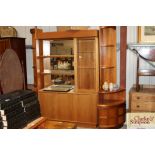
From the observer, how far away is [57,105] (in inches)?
122

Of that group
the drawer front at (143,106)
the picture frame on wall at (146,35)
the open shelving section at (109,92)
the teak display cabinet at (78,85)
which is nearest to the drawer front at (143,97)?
the drawer front at (143,106)

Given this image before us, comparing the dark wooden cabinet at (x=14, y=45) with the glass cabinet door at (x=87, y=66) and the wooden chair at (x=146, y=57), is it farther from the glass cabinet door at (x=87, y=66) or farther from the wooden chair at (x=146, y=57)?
the wooden chair at (x=146, y=57)

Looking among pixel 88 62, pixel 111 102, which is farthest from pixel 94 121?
pixel 88 62

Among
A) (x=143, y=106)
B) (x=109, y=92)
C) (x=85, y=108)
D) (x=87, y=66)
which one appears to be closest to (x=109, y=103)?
(x=109, y=92)

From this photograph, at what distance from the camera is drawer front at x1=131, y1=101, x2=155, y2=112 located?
114 inches

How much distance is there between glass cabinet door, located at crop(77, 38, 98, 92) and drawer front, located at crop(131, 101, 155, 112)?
58 centimetres

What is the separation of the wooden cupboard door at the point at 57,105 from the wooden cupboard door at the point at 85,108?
0.29ft

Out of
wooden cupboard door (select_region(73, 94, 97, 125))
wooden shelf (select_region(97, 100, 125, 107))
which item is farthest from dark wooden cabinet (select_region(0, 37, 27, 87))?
wooden shelf (select_region(97, 100, 125, 107))

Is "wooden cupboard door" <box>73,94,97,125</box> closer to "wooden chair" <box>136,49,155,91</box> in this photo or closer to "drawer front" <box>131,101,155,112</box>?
"drawer front" <box>131,101,155,112</box>

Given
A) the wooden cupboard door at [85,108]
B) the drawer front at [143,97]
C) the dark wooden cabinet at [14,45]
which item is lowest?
the wooden cupboard door at [85,108]

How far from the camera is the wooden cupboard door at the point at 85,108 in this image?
9.66 feet

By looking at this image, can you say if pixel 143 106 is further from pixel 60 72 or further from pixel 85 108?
pixel 60 72

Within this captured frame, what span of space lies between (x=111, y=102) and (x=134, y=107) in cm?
32
